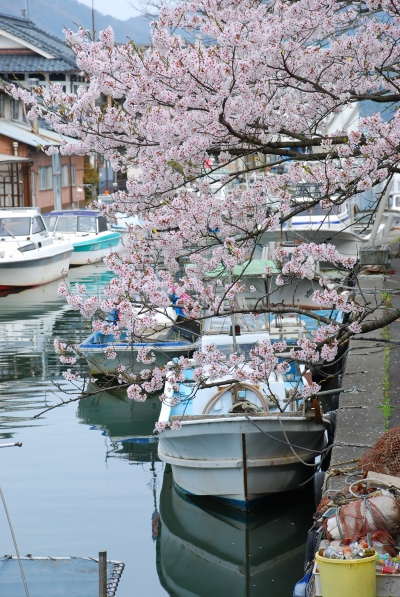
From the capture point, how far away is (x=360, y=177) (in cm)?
629

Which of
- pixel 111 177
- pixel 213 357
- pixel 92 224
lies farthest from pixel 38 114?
pixel 111 177

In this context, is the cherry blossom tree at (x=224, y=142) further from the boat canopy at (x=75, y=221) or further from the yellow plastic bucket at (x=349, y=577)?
the boat canopy at (x=75, y=221)

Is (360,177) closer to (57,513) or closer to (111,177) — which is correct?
(57,513)

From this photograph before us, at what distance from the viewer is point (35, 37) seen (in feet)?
134

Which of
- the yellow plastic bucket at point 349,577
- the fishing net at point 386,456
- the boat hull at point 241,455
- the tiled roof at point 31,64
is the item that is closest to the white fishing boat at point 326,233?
the boat hull at point 241,455

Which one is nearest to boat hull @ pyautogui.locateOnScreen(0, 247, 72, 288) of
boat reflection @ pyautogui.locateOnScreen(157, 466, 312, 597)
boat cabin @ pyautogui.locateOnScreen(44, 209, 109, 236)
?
boat cabin @ pyautogui.locateOnScreen(44, 209, 109, 236)

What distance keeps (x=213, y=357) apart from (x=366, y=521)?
1.66 meters

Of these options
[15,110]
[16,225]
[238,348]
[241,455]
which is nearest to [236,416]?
[241,455]

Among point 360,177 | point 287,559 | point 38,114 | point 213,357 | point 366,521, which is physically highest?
point 38,114

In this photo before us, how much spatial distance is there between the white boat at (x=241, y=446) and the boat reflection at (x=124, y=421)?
1598mm

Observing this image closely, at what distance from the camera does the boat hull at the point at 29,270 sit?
23797 millimetres

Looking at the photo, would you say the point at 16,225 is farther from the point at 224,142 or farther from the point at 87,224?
Answer: the point at 224,142

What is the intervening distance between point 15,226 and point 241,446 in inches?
691

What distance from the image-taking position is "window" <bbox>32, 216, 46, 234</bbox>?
25.4 m
